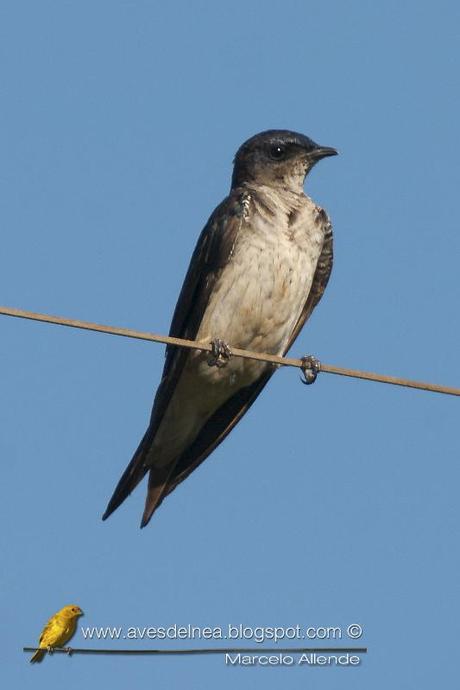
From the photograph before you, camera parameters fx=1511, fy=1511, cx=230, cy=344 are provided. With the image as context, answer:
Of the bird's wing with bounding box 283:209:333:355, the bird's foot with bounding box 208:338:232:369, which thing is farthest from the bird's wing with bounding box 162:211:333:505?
the bird's foot with bounding box 208:338:232:369

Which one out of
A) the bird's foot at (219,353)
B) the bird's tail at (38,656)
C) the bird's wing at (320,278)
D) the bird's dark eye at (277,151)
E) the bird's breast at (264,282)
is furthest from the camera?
the bird's dark eye at (277,151)

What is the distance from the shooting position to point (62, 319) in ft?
22.7

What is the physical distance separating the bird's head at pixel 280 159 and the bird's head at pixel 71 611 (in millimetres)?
3492

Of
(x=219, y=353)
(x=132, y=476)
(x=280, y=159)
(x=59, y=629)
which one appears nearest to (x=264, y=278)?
(x=219, y=353)

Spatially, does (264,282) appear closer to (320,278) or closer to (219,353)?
(219,353)

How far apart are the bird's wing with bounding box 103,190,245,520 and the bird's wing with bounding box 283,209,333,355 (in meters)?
0.70

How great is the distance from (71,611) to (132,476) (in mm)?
1266

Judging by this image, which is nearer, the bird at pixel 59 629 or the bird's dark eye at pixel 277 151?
the bird at pixel 59 629

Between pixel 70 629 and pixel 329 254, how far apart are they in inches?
128

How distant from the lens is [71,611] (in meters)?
9.45

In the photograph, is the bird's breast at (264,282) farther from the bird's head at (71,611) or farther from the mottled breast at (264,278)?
the bird's head at (71,611)

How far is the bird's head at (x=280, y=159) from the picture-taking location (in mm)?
11188

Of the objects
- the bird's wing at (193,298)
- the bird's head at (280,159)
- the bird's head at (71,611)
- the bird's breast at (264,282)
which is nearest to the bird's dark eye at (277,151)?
the bird's head at (280,159)

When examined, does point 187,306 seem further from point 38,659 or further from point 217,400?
point 38,659
